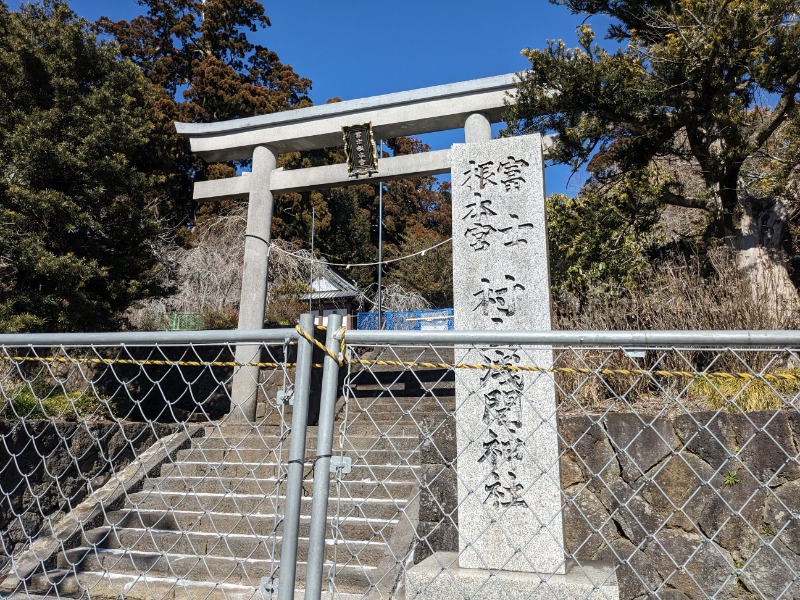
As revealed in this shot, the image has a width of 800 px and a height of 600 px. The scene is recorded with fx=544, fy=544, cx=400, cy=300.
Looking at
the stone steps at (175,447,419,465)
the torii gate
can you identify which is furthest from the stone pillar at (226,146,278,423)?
the stone steps at (175,447,419,465)

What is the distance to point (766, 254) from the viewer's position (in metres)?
6.06

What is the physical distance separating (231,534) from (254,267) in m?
4.13

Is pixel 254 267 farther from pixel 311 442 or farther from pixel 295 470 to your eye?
pixel 295 470

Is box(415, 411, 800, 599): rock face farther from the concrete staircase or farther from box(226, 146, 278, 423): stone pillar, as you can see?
box(226, 146, 278, 423): stone pillar

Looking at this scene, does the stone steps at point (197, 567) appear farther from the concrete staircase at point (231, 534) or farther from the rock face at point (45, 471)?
the rock face at point (45, 471)

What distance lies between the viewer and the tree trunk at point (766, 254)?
569 centimetres

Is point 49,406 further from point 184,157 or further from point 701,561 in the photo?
point 184,157

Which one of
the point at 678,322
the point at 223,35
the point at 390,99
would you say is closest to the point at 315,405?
the point at 390,99

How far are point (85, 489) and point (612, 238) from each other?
20.8 feet

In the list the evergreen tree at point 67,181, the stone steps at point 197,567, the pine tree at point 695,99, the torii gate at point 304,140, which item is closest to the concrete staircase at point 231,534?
the stone steps at point 197,567

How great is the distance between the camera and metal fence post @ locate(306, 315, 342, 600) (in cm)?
151

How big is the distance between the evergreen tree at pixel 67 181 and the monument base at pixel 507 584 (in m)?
6.26

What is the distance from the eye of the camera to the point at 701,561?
3.96m

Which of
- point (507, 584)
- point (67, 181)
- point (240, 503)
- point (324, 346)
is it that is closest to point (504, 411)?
point (507, 584)
